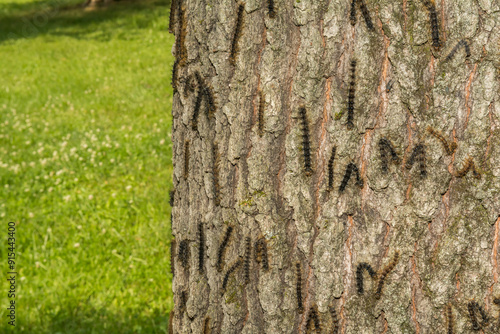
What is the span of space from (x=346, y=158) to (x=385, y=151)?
167mm

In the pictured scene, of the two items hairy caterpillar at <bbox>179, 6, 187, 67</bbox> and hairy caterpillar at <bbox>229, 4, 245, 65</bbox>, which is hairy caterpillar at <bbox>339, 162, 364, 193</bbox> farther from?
hairy caterpillar at <bbox>179, 6, 187, 67</bbox>

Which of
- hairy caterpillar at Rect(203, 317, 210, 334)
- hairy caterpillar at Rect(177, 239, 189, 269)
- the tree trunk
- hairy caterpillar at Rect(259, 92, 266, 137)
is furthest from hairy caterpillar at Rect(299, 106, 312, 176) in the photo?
hairy caterpillar at Rect(203, 317, 210, 334)

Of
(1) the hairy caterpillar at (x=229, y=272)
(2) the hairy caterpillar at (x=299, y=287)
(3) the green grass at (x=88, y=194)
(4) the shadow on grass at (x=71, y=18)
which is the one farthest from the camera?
(4) the shadow on grass at (x=71, y=18)

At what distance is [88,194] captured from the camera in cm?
649

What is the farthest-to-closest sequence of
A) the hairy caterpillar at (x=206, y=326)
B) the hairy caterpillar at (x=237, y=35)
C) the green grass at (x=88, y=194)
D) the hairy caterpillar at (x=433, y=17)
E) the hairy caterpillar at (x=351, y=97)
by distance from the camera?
the green grass at (x=88, y=194), the hairy caterpillar at (x=206, y=326), the hairy caterpillar at (x=237, y=35), the hairy caterpillar at (x=351, y=97), the hairy caterpillar at (x=433, y=17)

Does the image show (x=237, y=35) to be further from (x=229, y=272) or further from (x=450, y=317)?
(x=450, y=317)

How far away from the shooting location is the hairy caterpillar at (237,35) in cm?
209

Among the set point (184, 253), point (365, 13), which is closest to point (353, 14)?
point (365, 13)

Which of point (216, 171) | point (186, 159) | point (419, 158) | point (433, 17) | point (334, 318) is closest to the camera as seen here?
point (433, 17)

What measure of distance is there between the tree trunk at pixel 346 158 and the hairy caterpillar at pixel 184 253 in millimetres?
197

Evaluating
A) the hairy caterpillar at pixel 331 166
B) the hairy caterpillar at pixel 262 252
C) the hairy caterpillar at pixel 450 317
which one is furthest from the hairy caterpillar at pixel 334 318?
the hairy caterpillar at pixel 331 166

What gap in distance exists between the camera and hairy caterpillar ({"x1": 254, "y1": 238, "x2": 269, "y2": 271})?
2.22 meters

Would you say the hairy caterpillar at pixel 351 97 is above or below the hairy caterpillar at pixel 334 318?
above

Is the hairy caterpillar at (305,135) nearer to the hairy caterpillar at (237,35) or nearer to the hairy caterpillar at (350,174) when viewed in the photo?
the hairy caterpillar at (350,174)
